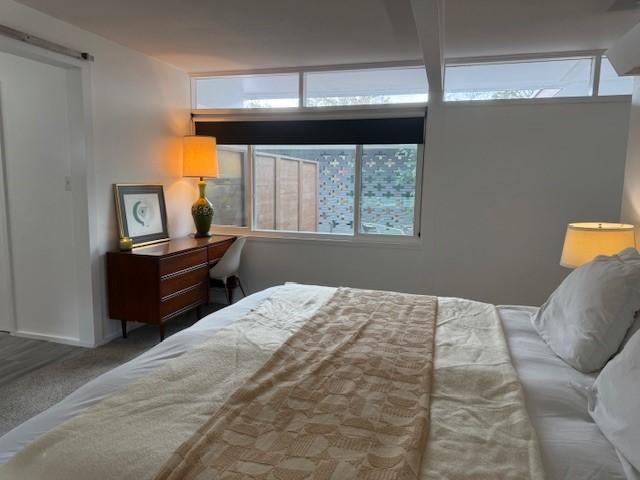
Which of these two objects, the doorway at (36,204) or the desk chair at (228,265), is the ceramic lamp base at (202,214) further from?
the doorway at (36,204)

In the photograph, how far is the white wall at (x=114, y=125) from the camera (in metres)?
3.20

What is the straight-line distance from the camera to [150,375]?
1459 mm

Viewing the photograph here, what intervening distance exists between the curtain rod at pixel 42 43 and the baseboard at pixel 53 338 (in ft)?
7.15

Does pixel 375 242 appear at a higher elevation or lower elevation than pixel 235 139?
lower

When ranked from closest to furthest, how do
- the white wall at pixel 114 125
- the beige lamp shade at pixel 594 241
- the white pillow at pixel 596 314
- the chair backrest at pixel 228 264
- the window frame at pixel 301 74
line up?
the white pillow at pixel 596 314
the beige lamp shade at pixel 594 241
the white wall at pixel 114 125
the window frame at pixel 301 74
the chair backrest at pixel 228 264

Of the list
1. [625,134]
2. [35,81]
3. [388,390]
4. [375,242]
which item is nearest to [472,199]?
[375,242]

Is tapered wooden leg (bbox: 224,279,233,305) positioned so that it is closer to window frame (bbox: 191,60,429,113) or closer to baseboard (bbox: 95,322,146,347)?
baseboard (bbox: 95,322,146,347)

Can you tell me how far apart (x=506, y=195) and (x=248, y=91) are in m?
2.67

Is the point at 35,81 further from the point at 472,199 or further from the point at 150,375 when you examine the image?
the point at 472,199

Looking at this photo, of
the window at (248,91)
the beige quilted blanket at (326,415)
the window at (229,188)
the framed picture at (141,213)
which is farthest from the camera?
the window at (229,188)

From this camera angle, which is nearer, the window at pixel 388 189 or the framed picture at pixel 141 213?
the framed picture at pixel 141 213

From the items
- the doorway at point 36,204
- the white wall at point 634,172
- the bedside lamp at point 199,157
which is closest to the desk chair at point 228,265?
the bedside lamp at point 199,157

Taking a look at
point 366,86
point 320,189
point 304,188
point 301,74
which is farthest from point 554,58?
point 304,188

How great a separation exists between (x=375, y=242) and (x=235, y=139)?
1757 millimetres
